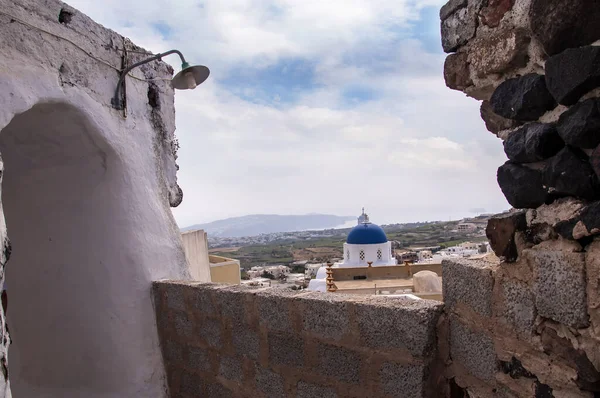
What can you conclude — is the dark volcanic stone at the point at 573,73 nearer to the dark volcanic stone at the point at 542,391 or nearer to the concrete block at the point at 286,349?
the dark volcanic stone at the point at 542,391

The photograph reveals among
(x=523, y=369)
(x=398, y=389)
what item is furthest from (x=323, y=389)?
(x=523, y=369)

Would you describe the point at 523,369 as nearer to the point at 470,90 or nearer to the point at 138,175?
the point at 470,90

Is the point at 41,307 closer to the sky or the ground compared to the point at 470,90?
A: closer to the ground

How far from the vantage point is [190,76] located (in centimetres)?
338

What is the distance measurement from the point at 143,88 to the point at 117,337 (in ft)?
6.24

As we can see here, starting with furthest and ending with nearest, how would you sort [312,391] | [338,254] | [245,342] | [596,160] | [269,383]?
[338,254] → [245,342] → [269,383] → [312,391] → [596,160]

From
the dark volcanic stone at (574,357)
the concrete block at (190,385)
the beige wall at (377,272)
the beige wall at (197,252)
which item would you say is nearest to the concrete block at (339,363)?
the dark volcanic stone at (574,357)

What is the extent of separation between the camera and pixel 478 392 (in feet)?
5.90

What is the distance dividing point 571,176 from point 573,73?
0.91 feet

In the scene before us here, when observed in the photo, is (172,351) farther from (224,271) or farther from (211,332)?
(224,271)

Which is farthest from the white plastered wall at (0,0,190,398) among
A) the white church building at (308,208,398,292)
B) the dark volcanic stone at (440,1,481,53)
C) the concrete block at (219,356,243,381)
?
the white church building at (308,208,398,292)

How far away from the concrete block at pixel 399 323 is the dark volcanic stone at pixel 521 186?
0.61 meters

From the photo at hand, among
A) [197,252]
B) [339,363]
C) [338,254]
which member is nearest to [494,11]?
[339,363]

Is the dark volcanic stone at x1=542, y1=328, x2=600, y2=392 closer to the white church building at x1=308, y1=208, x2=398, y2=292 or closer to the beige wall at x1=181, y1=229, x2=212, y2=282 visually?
the beige wall at x1=181, y1=229, x2=212, y2=282
